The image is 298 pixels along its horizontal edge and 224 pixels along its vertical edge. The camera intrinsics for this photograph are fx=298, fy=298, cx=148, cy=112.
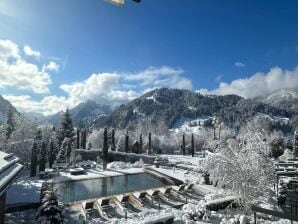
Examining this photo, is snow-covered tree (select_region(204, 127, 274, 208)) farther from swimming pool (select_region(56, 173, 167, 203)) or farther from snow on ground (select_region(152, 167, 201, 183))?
snow on ground (select_region(152, 167, 201, 183))

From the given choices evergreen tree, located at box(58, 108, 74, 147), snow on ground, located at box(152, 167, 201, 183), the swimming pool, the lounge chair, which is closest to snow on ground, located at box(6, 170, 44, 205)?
the swimming pool

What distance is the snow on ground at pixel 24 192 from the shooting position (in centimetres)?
2334

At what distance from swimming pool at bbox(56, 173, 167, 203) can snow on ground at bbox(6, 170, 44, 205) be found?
7.13 ft

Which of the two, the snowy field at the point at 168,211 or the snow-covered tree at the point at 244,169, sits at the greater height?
the snow-covered tree at the point at 244,169

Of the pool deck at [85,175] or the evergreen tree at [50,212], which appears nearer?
the evergreen tree at [50,212]

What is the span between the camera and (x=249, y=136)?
2047 centimetres

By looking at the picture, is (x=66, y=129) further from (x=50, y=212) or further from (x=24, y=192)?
(x=50, y=212)

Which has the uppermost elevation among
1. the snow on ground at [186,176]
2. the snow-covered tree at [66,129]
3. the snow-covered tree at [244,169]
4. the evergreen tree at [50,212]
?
the snow-covered tree at [66,129]

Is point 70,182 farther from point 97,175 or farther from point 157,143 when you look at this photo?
point 157,143

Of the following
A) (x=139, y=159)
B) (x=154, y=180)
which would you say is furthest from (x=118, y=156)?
(x=154, y=180)

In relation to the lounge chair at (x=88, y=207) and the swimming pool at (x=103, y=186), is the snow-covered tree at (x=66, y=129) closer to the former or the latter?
the swimming pool at (x=103, y=186)

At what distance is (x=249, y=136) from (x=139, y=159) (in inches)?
1355

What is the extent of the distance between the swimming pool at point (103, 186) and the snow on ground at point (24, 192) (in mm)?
2174

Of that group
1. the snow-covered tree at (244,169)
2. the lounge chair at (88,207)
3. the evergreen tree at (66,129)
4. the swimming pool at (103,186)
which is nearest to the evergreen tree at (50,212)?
the lounge chair at (88,207)
